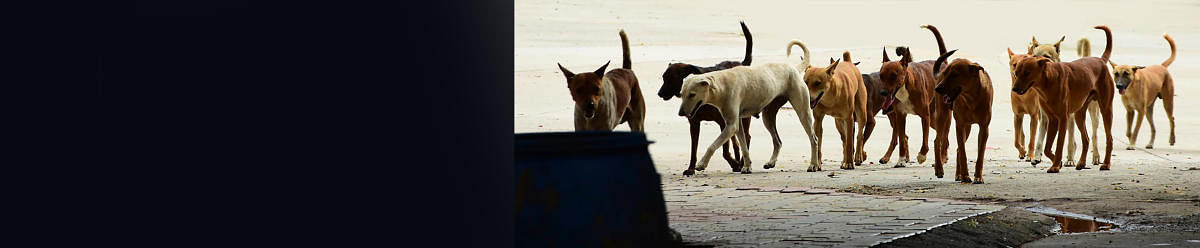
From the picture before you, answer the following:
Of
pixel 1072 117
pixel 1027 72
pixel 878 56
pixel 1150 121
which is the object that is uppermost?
pixel 878 56

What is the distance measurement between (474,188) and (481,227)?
0.08 metres

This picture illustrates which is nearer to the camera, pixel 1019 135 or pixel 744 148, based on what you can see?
pixel 744 148

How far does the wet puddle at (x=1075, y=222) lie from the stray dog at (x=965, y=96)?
7.25ft

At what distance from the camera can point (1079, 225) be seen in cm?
676

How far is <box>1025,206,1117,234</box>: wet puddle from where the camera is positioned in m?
6.60

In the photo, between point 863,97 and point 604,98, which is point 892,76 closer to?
point 863,97

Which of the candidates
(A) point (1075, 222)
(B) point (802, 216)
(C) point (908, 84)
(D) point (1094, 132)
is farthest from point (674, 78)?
(A) point (1075, 222)

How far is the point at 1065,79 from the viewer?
11031 millimetres

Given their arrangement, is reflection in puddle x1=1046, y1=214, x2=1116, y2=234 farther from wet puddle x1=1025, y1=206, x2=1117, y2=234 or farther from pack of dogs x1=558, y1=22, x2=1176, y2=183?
pack of dogs x1=558, y1=22, x2=1176, y2=183

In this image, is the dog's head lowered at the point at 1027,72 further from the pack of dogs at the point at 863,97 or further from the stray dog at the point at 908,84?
the stray dog at the point at 908,84

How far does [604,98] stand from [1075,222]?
4.03 metres

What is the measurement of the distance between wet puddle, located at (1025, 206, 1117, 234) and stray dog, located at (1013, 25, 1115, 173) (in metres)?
3.27

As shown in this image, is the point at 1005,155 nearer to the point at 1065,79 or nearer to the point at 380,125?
the point at 1065,79

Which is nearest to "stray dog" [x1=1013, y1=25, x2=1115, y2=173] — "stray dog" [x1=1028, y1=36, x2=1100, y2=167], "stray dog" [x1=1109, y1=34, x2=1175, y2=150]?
"stray dog" [x1=1028, y1=36, x2=1100, y2=167]
